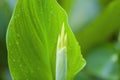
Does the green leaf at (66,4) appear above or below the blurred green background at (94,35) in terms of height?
above

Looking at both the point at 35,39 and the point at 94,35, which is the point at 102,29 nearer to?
the point at 94,35

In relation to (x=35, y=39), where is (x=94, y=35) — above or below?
below

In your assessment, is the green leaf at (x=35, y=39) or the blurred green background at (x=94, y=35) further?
the blurred green background at (x=94, y=35)

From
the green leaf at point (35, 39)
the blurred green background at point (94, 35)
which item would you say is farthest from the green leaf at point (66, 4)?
the green leaf at point (35, 39)

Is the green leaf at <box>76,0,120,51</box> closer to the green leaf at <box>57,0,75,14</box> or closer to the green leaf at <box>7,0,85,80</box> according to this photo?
the green leaf at <box>57,0,75,14</box>

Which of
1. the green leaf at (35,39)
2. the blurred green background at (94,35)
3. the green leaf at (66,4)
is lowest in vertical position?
the blurred green background at (94,35)

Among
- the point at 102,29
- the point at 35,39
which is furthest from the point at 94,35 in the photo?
the point at 35,39

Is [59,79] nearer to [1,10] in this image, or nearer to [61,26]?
[61,26]

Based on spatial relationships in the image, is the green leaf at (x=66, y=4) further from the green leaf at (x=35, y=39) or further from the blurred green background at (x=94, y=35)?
Result: the green leaf at (x=35, y=39)

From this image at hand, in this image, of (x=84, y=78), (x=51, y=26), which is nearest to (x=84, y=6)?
(x=84, y=78)

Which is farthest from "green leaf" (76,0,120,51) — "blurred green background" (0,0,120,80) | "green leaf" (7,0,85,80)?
"green leaf" (7,0,85,80)
